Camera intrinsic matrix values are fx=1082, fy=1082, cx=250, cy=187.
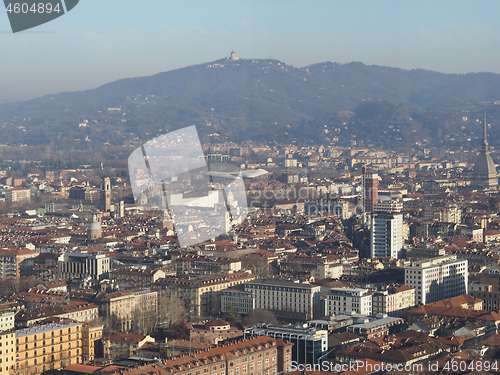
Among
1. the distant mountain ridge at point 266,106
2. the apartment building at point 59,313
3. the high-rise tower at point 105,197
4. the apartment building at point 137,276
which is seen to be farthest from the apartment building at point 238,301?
the distant mountain ridge at point 266,106

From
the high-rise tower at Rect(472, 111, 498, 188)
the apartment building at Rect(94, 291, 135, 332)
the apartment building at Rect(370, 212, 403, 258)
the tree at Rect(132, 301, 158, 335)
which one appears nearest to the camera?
the tree at Rect(132, 301, 158, 335)

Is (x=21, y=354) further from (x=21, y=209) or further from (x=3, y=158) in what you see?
(x=3, y=158)

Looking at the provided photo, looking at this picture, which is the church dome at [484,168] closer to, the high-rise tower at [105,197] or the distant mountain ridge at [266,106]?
the high-rise tower at [105,197]

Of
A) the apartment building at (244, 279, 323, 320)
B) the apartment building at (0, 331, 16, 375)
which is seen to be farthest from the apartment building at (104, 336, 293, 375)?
the apartment building at (244, 279, 323, 320)

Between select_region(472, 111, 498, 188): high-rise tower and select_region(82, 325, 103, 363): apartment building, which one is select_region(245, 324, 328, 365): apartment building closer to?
select_region(82, 325, 103, 363): apartment building

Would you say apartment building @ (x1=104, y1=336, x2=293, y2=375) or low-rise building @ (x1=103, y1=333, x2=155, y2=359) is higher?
apartment building @ (x1=104, y1=336, x2=293, y2=375)

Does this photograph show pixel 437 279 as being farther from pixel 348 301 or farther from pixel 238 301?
pixel 238 301

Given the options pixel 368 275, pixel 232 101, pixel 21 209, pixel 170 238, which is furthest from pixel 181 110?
pixel 368 275
